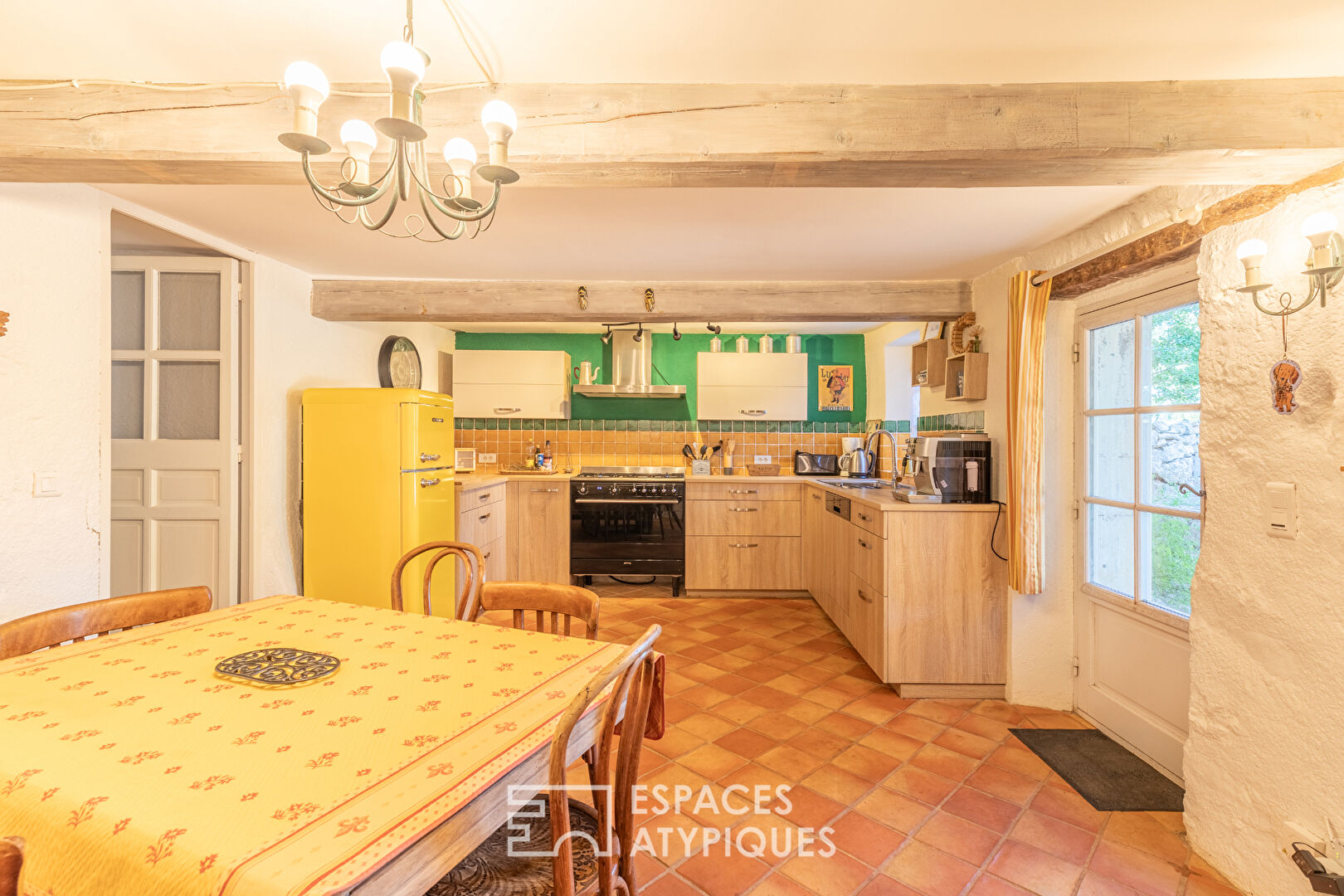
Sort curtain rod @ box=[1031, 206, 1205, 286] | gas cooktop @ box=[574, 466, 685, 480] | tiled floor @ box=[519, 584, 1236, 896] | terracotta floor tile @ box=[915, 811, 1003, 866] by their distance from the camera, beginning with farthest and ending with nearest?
gas cooktop @ box=[574, 466, 685, 480] → curtain rod @ box=[1031, 206, 1205, 286] → terracotta floor tile @ box=[915, 811, 1003, 866] → tiled floor @ box=[519, 584, 1236, 896]

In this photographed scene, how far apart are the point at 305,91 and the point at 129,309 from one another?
2882mm

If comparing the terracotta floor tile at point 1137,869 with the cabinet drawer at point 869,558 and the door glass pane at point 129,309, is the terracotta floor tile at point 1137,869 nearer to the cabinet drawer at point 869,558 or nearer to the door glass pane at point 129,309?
the cabinet drawer at point 869,558

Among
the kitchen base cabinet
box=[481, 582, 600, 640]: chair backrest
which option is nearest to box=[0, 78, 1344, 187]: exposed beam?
box=[481, 582, 600, 640]: chair backrest

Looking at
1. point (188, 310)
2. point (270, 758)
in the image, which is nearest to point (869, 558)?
point (270, 758)

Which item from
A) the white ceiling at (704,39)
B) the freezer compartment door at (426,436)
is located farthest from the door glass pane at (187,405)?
the white ceiling at (704,39)

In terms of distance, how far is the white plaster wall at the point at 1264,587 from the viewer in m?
1.49

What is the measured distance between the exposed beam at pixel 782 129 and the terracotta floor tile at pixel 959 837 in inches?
77.8

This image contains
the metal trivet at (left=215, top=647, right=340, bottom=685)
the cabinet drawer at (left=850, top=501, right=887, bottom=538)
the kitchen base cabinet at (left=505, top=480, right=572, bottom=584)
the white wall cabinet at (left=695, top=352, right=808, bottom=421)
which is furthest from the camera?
the white wall cabinet at (left=695, top=352, right=808, bottom=421)

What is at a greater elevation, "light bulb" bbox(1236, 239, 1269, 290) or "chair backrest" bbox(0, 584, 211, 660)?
"light bulb" bbox(1236, 239, 1269, 290)

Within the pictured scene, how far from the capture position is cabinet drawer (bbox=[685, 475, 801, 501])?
461 centimetres

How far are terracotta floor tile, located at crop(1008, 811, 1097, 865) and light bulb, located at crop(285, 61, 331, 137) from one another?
2609mm

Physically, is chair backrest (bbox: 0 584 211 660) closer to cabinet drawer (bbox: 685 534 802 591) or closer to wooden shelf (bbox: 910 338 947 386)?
cabinet drawer (bbox: 685 534 802 591)

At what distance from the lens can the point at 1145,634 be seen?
2.33 metres

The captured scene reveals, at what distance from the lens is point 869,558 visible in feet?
10.2
